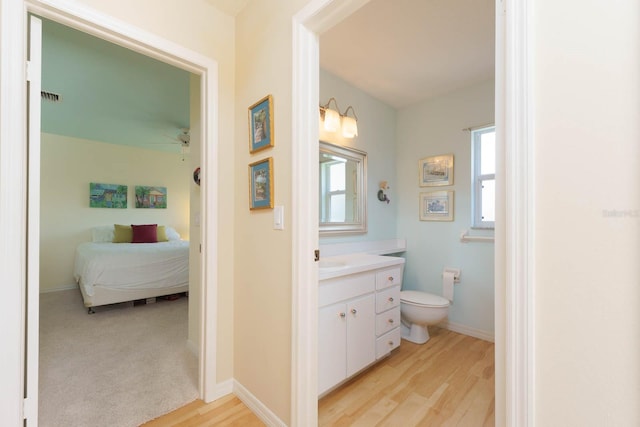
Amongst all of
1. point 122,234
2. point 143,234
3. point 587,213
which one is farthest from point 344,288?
point 122,234

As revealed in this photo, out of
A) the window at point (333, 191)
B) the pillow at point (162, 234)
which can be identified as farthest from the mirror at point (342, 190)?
the pillow at point (162, 234)

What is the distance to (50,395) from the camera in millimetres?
1682

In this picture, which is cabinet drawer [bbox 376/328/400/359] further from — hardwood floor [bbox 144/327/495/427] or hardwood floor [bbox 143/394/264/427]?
hardwood floor [bbox 143/394/264/427]

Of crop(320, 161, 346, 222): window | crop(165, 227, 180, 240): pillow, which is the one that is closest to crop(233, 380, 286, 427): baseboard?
crop(320, 161, 346, 222): window

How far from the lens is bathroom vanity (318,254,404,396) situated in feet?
5.32

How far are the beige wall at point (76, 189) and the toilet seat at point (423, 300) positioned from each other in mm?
5015

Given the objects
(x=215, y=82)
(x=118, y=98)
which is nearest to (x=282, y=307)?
(x=215, y=82)

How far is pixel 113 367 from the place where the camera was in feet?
6.62

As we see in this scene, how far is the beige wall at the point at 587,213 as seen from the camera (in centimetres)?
56

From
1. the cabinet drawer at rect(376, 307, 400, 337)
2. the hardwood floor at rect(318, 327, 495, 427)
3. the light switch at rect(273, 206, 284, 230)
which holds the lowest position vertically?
the hardwood floor at rect(318, 327, 495, 427)

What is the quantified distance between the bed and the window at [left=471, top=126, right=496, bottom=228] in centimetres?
367

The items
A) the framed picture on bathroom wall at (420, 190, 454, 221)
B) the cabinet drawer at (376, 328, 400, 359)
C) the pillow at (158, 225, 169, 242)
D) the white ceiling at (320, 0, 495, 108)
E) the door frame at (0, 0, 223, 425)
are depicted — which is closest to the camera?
the door frame at (0, 0, 223, 425)

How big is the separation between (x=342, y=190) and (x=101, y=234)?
4498 millimetres

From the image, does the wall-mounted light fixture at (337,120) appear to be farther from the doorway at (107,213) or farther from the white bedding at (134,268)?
the white bedding at (134,268)
